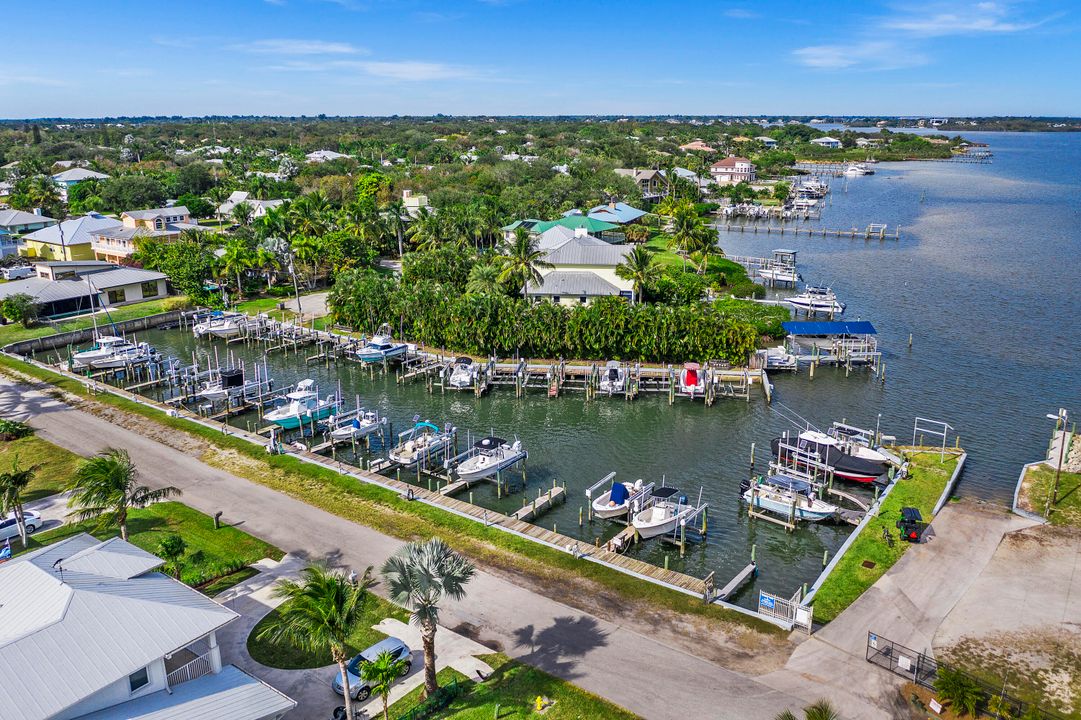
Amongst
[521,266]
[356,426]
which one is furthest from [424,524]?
[521,266]

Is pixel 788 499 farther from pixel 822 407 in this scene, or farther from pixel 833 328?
pixel 833 328

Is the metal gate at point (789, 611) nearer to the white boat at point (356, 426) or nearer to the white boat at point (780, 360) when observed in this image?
the white boat at point (356, 426)

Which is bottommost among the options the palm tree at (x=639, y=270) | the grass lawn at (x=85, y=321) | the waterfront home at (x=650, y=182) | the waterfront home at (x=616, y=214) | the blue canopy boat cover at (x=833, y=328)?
the grass lawn at (x=85, y=321)

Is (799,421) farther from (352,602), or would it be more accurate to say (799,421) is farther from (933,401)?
(352,602)

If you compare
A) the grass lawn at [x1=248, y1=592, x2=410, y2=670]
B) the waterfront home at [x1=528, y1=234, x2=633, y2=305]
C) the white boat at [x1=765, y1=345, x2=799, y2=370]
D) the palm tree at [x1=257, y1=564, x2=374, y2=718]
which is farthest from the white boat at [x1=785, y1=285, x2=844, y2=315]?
the palm tree at [x1=257, y1=564, x2=374, y2=718]

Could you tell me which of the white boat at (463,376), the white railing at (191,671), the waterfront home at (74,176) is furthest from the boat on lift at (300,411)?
the waterfront home at (74,176)

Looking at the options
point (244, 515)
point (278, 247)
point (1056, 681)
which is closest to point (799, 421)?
point (1056, 681)

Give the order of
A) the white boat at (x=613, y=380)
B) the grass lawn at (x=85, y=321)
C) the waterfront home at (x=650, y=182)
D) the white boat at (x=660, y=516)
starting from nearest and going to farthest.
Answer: the white boat at (x=660, y=516) < the white boat at (x=613, y=380) < the grass lawn at (x=85, y=321) < the waterfront home at (x=650, y=182)
